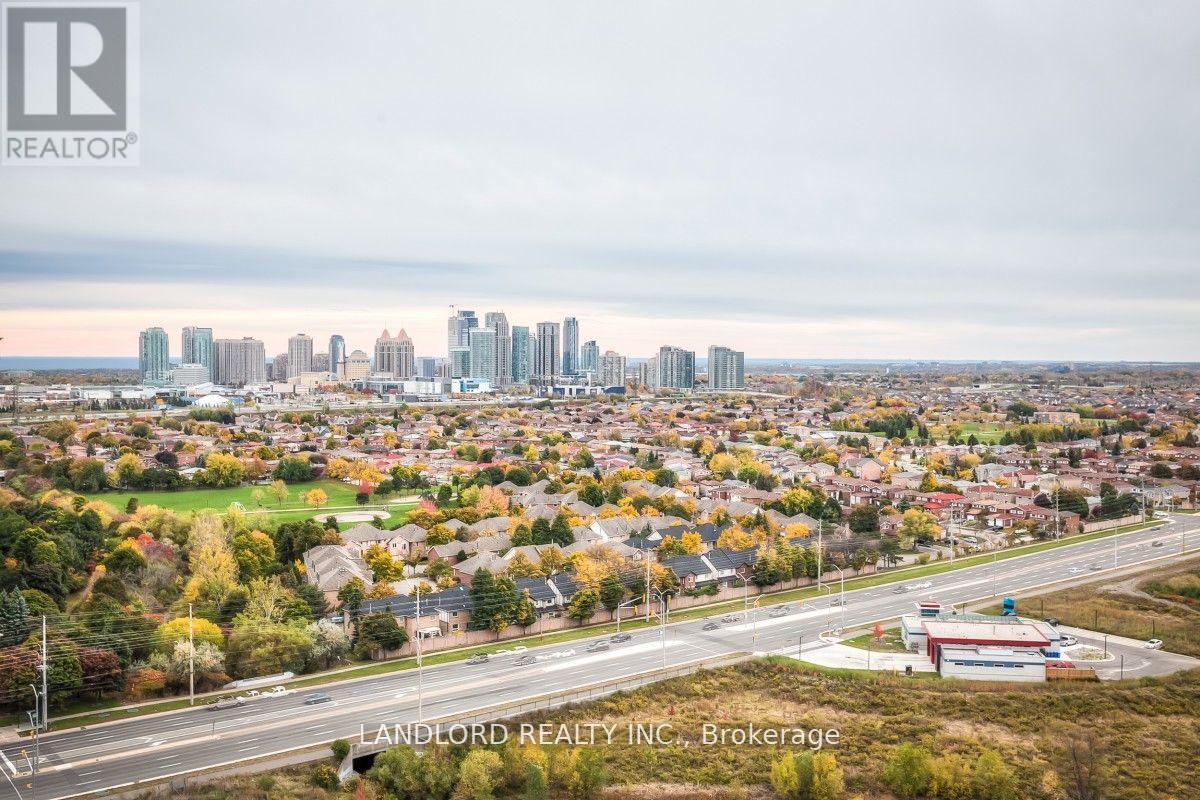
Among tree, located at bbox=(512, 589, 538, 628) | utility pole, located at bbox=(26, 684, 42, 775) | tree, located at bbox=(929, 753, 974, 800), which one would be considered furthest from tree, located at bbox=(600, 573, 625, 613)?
utility pole, located at bbox=(26, 684, 42, 775)

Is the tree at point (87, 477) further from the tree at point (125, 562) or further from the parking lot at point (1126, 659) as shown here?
the parking lot at point (1126, 659)

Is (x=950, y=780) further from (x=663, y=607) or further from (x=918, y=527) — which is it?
(x=918, y=527)

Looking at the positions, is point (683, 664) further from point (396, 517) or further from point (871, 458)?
point (871, 458)

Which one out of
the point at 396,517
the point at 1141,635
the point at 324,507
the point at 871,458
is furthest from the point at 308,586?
the point at 871,458

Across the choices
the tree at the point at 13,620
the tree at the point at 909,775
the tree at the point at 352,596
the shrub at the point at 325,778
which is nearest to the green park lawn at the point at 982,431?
the tree at the point at 352,596

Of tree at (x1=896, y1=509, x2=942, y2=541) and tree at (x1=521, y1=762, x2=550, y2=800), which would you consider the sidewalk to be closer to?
tree at (x1=521, y1=762, x2=550, y2=800)

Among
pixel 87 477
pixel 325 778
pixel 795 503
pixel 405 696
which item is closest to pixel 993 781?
pixel 325 778
